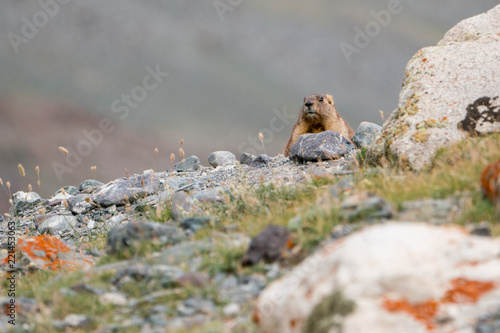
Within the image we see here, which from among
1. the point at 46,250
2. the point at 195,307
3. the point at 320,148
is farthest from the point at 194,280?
the point at 320,148

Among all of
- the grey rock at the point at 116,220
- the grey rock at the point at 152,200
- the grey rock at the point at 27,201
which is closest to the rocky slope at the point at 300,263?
the grey rock at the point at 152,200

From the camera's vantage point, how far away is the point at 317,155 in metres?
14.5

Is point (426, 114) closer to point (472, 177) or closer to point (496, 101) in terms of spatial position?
point (496, 101)

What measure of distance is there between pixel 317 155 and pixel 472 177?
27.2 feet

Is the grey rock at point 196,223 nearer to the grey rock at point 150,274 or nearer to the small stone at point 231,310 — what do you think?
the grey rock at point 150,274

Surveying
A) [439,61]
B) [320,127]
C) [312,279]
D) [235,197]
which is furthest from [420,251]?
[320,127]

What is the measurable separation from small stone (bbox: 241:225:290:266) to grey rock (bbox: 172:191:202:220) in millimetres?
3801

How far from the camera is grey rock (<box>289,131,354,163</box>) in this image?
1455 cm

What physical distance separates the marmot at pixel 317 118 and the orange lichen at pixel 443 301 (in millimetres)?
14556

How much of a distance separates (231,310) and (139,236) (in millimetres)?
2668

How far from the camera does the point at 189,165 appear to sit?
1959cm

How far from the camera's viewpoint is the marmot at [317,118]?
59.3 ft

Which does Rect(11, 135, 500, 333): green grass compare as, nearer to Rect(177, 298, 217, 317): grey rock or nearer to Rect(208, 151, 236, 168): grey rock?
Rect(177, 298, 217, 317): grey rock

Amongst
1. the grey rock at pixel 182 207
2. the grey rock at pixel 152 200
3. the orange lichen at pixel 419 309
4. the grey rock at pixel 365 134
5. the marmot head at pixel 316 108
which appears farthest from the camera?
the marmot head at pixel 316 108
